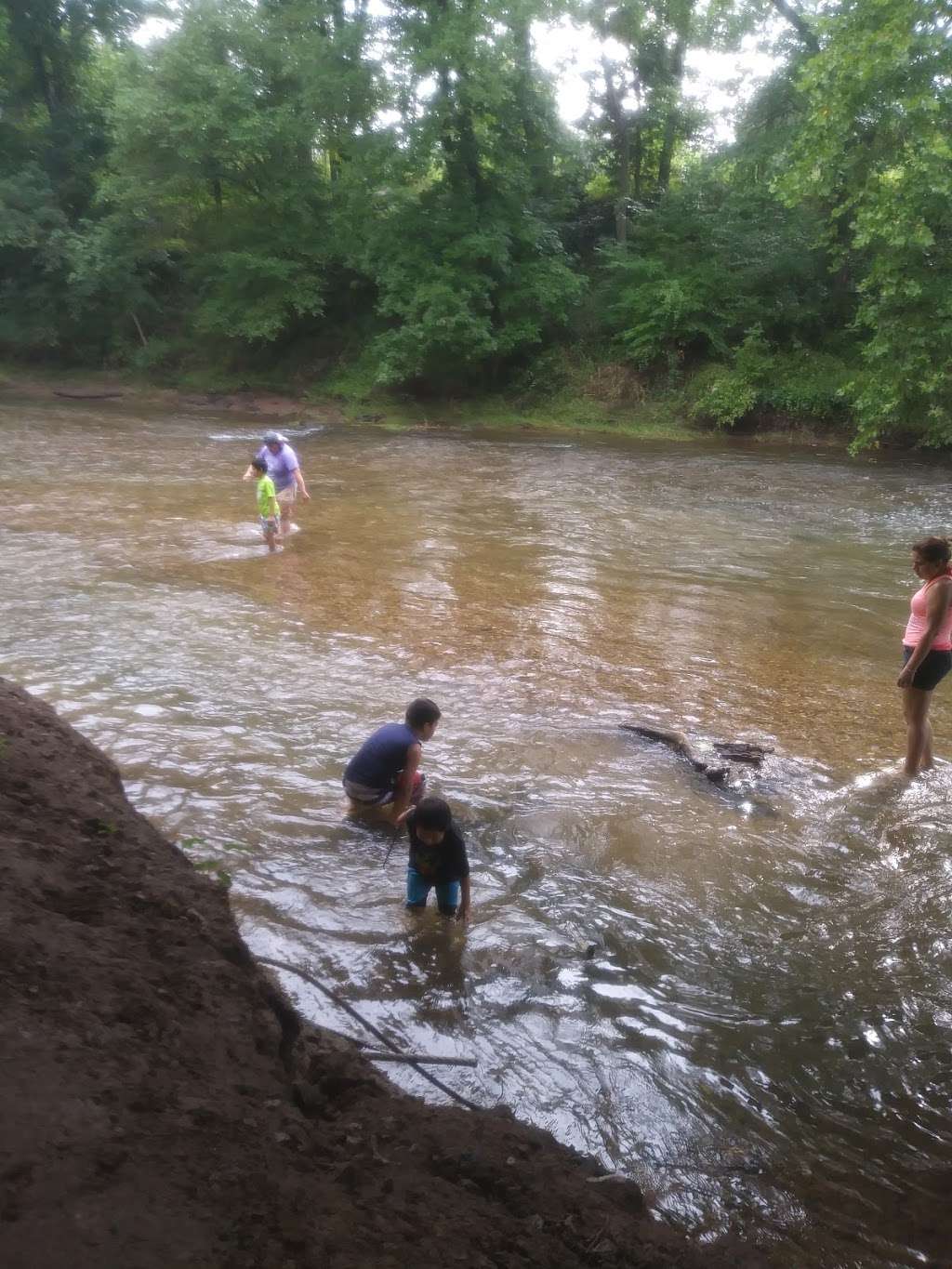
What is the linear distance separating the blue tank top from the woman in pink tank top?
356cm

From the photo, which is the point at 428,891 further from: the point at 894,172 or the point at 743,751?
the point at 894,172

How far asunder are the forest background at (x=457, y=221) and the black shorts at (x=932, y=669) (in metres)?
18.1

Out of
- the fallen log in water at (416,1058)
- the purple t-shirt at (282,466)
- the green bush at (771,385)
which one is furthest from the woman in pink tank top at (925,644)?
the green bush at (771,385)

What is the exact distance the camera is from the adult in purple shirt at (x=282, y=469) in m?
12.2

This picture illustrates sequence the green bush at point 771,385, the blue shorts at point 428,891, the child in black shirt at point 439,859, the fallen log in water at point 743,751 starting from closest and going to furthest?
the child in black shirt at point 439,859 → the blue shorts at point 428,891 → the fallen log in water at point 743,751 → the green bush at point 771,385

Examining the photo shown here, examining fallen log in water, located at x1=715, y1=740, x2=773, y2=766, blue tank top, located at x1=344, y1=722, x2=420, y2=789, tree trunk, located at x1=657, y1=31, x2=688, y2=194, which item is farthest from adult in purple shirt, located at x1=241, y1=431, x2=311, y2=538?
tree trunk, located at x1=657, y1=31, x2=688, y2=194

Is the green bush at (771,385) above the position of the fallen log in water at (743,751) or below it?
above

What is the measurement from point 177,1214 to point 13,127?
4437cm

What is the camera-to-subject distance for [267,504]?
11742mm

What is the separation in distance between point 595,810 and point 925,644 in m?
2.64

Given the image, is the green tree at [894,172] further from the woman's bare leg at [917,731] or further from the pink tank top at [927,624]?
the woman's bare leg at [917,731]

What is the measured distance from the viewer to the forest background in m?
26.8

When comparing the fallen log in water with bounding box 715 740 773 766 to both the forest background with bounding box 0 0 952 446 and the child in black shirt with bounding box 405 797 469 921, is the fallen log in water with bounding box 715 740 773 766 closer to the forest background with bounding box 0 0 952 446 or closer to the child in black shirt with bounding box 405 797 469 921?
the child in black shirt with bounding box 405 797 469 921

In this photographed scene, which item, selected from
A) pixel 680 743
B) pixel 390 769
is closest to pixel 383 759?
pixel 390 769
